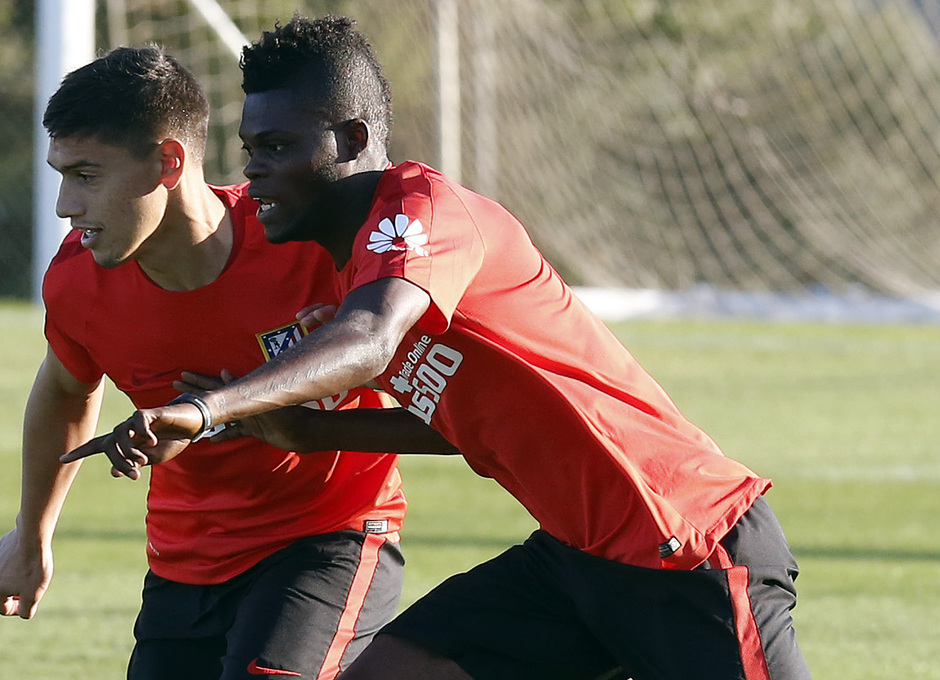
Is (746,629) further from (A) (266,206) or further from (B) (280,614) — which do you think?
(A) (266,206)

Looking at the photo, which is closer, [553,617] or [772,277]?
[553,617]

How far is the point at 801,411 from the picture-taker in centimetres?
1347

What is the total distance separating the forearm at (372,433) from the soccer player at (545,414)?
0.35m

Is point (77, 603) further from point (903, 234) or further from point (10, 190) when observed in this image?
point (10, 190)

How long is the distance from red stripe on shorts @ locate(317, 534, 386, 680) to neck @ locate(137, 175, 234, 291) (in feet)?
2.62

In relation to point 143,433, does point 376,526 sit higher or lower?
lower

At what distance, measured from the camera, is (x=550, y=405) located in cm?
333

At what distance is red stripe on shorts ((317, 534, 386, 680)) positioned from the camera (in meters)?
3.88

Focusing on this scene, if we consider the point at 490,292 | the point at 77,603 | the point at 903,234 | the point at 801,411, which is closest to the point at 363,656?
the point at 490,292

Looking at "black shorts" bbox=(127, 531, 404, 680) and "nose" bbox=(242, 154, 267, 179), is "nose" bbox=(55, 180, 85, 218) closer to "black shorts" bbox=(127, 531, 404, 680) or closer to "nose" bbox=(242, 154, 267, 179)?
"nose" bbox=(242, 154, 267, 179)

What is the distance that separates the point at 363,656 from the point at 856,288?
54.6 feet

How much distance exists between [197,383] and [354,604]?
68 cm

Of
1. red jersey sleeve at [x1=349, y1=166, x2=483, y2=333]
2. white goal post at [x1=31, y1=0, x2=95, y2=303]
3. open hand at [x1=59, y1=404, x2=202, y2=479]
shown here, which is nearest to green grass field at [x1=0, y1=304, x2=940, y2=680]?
white goal post at [x1=31, y1=0, x2=95, y2=303]

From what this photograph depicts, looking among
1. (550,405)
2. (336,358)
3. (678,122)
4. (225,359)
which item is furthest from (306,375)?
(678,122)
